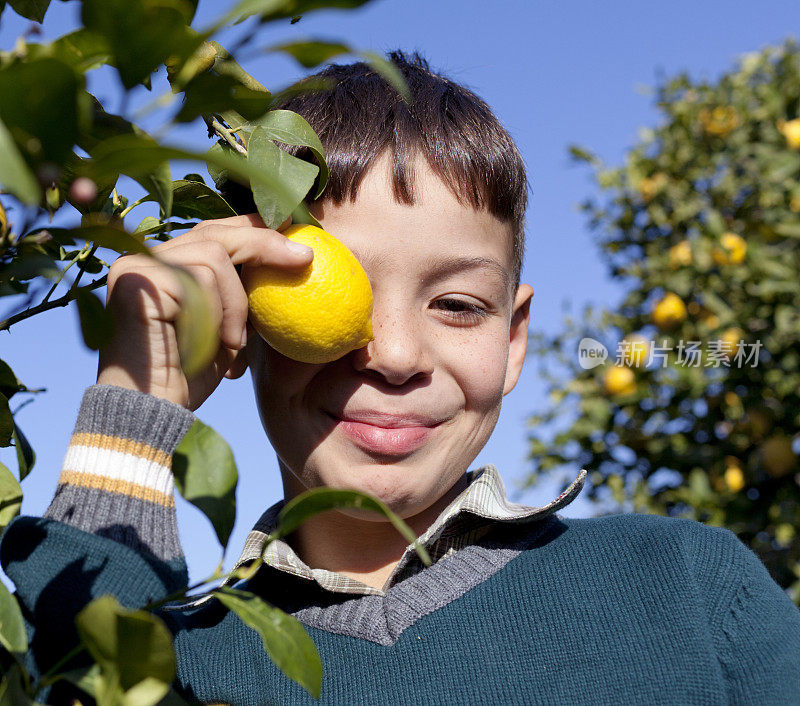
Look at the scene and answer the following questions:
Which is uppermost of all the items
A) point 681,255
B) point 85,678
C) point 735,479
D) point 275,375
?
point 681,255

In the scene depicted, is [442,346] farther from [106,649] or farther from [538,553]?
[106,649]

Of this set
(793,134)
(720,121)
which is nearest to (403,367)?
(793,134)

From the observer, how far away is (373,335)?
878mm

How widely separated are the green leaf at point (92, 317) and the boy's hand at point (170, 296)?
0.63 feet

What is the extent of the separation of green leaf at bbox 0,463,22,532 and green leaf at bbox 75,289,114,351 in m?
0.16

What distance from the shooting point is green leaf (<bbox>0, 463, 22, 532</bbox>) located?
1.98ft

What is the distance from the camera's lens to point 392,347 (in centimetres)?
89

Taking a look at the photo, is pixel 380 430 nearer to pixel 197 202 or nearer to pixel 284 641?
pixel 197 202

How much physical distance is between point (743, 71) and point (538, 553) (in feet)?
8.74

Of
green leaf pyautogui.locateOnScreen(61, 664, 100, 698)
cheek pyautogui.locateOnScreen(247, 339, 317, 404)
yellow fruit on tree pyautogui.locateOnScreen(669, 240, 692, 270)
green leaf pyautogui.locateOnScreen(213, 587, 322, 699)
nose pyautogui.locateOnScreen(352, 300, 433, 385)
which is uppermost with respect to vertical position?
yellow fruit on tree pyautogui.locateOnScreen(669, 240, 692, 270)

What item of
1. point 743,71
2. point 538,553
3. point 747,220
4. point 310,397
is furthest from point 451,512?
point 743,71

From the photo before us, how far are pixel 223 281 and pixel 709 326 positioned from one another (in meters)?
2.13

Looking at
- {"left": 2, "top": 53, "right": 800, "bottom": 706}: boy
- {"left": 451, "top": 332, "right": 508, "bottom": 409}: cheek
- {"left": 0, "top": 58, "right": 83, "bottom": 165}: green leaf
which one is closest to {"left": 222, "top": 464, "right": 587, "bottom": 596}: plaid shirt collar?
{"left": 2, "top": 53, "right": 800, "bottom": 706}: boy

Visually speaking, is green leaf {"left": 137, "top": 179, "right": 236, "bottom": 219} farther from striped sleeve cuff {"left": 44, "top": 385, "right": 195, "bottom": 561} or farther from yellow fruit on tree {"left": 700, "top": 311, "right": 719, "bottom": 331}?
yellow fruit on tree {"left": 700, "top": 311, "right": 719, "bottom": 331}
